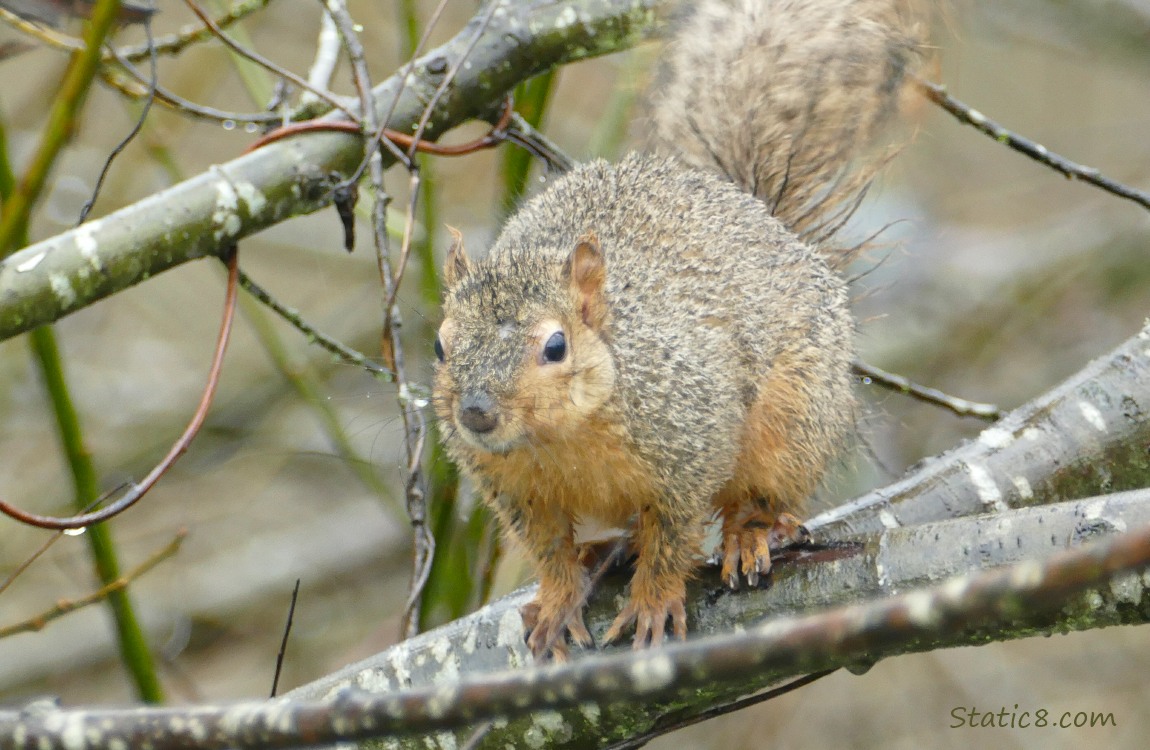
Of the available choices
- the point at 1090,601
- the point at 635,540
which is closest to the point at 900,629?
the point at 1090,601

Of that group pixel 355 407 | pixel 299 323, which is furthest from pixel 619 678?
pixel 355 407

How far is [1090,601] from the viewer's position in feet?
5.31

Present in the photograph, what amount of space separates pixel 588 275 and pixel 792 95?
1.02m

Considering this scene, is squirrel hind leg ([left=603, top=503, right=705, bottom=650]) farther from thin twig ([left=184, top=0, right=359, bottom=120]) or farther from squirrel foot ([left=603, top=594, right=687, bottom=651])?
thin twig ([left=184, top=0, right=359, bottom=120])

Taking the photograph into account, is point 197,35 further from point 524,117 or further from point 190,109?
point 524,117

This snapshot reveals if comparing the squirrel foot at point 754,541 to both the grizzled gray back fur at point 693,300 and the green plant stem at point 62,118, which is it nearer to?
the grizzled gray back fur at point 693,300

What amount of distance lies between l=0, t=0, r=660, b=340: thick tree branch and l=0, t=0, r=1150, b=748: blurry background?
62.0 inches

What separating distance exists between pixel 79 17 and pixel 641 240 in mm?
1171

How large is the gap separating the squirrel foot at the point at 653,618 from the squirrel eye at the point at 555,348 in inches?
18.1

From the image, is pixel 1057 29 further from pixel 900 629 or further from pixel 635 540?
pixel 900 629

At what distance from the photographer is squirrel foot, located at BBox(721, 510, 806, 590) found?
210 centimetres

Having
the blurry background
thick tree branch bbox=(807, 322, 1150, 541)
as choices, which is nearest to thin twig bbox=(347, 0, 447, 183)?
thick tree branch bbox=(807, 322, 1150, 541)

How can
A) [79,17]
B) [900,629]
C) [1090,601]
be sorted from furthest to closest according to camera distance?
[79,17], [1090,601], [900,629]

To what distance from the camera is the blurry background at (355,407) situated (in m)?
4.69
